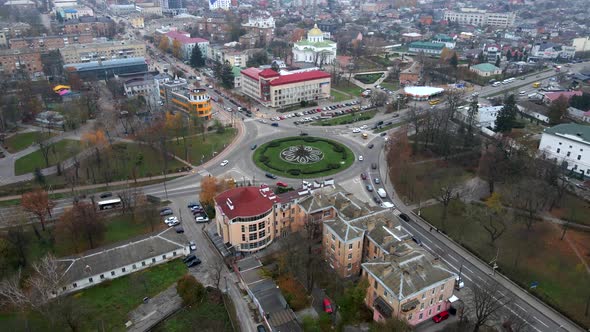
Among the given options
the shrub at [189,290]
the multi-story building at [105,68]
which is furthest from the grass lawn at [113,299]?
the multi-story building at [105,68]

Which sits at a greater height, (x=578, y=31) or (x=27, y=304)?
(x=578, y=31)

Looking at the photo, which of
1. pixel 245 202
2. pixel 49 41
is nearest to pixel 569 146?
pixel 245 202

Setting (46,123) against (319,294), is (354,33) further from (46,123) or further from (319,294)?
(319,294)

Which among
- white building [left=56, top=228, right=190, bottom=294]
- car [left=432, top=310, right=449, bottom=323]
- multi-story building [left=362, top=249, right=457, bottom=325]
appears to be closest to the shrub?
white building [left=56, top=228, right=190, bottom=294]

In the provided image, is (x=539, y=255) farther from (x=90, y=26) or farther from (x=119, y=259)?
(x=90, y=26)

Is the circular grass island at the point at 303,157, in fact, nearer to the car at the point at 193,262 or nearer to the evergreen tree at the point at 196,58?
the car at the point at 193,262

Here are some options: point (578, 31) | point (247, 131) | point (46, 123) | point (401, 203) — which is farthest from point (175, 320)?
point (578, 31)
